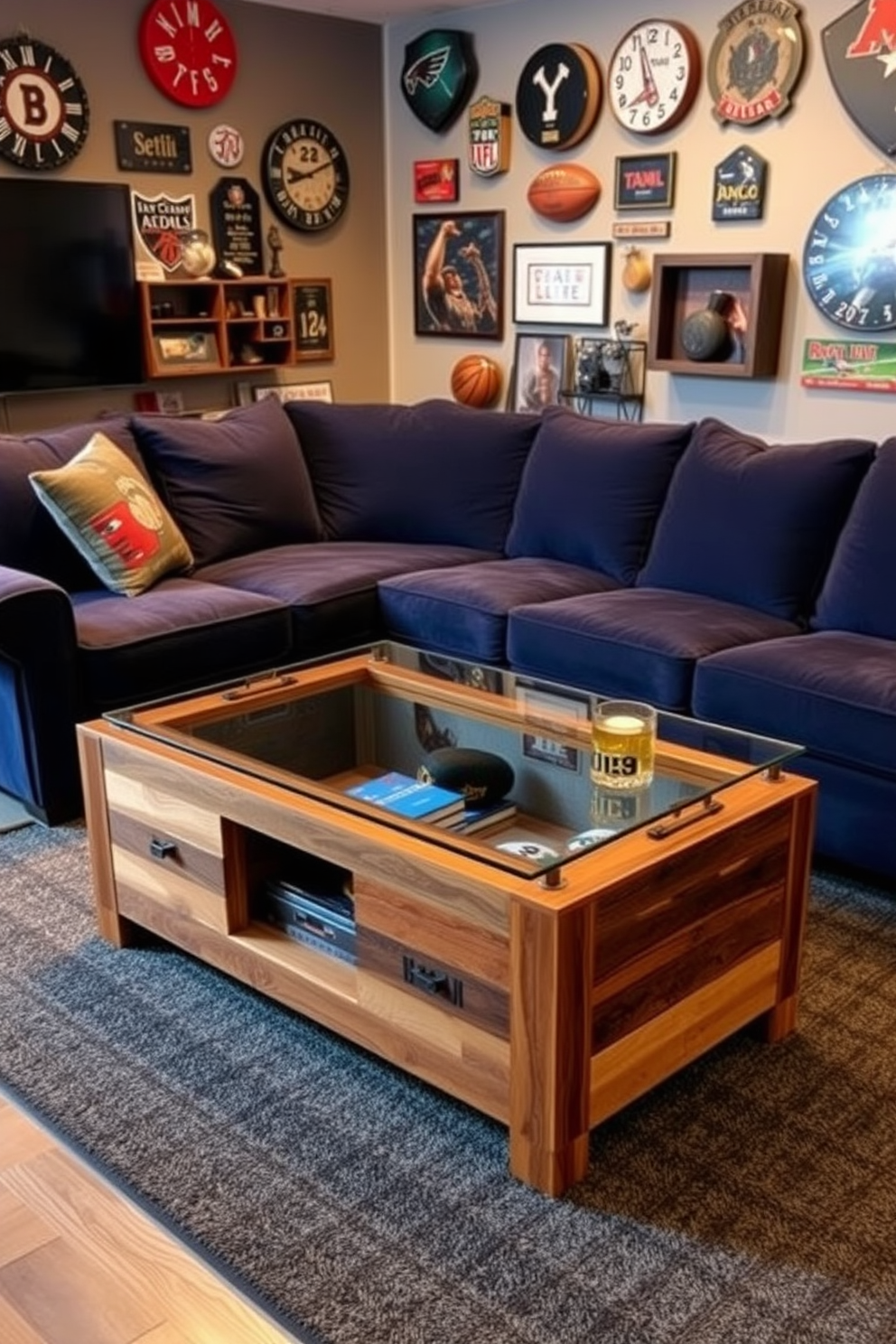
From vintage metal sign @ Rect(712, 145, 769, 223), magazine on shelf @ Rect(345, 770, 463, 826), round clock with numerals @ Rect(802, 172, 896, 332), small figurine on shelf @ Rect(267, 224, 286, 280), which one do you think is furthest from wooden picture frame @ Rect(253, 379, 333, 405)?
magazine on shelf @ Rect(345, 770, 463, 826)

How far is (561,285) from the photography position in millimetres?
4934

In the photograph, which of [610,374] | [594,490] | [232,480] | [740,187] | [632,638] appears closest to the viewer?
[632,638]

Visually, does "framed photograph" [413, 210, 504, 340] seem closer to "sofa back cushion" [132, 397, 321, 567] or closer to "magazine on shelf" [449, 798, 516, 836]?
"sofa back cushion" [132, 397, 321, 567]

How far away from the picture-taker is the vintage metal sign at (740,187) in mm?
4262

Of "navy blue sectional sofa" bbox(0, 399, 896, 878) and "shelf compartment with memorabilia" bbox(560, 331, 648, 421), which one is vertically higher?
"shelf compartment with memorabilia" bbox(560, 331, 648, 421)

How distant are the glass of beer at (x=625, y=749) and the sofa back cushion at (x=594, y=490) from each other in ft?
5.19

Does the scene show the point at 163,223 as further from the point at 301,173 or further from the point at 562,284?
the point at 562,284

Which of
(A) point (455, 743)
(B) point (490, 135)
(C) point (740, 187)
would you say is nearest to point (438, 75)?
(B) point (490, 135)

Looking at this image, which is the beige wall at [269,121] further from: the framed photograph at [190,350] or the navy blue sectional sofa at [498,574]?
the navy blue sectional sofa at [498,574]


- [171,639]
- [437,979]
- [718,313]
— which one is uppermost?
[718,313]

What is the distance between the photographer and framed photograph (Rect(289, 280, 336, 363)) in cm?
520

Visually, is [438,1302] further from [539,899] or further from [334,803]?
[334,803]

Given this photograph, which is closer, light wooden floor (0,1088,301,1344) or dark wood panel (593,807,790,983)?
light wooden floor (0,1088,301,1344)

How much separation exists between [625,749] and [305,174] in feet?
12.7
